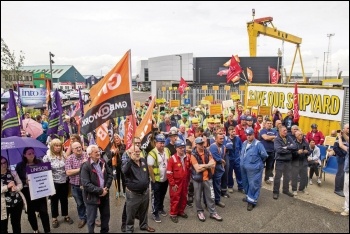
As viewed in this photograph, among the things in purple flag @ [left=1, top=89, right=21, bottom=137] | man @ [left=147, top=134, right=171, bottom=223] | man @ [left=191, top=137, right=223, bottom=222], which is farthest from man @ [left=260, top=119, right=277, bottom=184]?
purple flag @ [left=1, top=89, right=21, bottom=137]

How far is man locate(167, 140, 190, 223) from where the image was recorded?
519 cm

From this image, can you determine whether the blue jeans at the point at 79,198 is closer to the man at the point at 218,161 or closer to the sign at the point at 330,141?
the man at the point at 218,161

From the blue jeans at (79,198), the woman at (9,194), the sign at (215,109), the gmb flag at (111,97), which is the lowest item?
the blue jeans at (79,198)

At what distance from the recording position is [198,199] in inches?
210

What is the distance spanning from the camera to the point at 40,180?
15.2 ft

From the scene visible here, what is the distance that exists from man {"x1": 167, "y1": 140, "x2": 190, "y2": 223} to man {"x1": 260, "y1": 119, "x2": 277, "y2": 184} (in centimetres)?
274

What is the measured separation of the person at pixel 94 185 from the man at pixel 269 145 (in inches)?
169

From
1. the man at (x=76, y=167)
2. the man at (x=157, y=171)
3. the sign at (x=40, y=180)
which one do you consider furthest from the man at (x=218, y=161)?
the sign at (x=40, y=180)

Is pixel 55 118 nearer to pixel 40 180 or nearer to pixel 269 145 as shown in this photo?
pixel 40 180

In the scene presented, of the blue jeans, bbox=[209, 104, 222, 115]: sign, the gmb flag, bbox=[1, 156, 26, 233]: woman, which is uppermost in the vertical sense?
the gmb flag

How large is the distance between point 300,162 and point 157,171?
3.63 m

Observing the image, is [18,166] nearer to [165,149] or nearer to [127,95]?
[127,95]

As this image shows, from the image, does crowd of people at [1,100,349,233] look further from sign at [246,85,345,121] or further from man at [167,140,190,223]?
sign at [246,85,345,121]

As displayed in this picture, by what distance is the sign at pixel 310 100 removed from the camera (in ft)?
34.0
